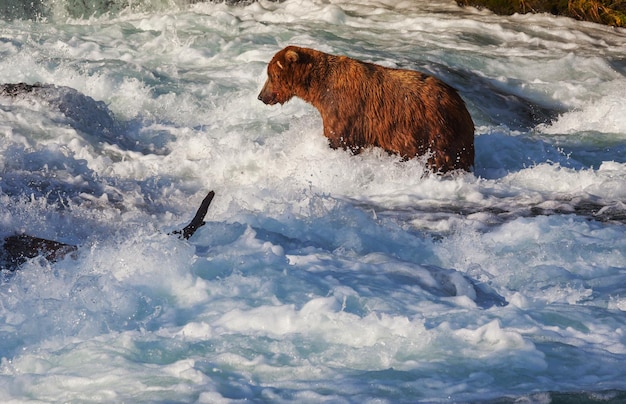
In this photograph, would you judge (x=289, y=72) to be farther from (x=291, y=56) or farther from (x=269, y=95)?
(x=269, y=95)

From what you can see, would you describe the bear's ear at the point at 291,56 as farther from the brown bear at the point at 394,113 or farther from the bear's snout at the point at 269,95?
the bear's snout at the point at 269,95

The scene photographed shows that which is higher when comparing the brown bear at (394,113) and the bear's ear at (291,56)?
the bear's ear at (291,56)

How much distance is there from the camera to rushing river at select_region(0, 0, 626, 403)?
15.3 feet

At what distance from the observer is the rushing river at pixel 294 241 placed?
4.66m

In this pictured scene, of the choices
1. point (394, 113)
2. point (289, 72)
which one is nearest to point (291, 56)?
point (289, 72)

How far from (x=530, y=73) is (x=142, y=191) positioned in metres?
Result: 7.34

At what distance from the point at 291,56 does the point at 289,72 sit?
154mm

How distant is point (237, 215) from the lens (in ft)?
22.6

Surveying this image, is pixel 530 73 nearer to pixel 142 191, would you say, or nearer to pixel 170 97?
pixel 170 97

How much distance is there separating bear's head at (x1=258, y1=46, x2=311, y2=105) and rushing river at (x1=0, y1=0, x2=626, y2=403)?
0.46 metres

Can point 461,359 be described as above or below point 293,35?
above

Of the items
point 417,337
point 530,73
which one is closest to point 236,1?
point 530,73

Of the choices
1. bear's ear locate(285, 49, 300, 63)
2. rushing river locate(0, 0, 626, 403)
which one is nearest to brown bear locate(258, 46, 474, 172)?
rushing river locate(0, 0, 626, 403)

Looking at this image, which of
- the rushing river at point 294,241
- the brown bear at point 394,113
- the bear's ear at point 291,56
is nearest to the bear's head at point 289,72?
the bear's ear at point 291,56
